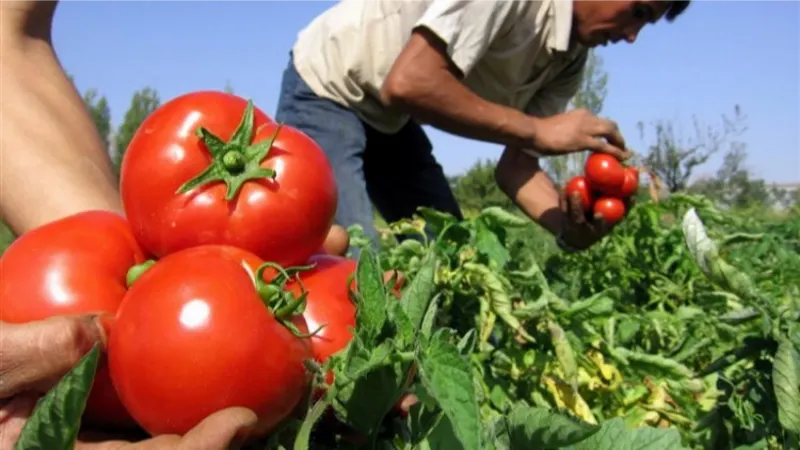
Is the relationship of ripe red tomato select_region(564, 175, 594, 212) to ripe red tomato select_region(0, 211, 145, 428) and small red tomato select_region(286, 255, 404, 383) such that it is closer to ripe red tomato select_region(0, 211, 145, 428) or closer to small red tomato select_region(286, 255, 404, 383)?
small red tomato select_region(286, 255, 404, 383)

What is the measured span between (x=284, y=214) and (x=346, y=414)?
0.23 meters

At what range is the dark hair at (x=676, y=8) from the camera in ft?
10.7

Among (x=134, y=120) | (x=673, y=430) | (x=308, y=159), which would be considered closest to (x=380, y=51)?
(x=308, y=159)

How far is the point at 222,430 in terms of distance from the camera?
2.73 feet

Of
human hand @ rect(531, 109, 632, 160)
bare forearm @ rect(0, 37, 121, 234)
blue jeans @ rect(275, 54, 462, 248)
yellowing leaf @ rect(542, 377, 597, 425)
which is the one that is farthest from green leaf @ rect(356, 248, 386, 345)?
human hand @ rect(531, 109, 632, 160)

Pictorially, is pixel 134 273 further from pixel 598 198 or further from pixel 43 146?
pixel 598 198

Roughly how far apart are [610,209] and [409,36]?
92 centimetres

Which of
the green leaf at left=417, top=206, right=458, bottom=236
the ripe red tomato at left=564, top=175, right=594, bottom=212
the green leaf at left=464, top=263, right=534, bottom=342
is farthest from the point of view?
the ripe red tomato at left=564, top=175, right=594, bottom=212

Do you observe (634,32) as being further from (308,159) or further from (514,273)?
(308,159)

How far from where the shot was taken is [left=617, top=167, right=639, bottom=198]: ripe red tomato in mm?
3154

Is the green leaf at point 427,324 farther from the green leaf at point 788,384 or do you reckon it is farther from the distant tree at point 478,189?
the distant tree at point 478,189

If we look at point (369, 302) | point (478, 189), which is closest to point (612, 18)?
point (369, 302)

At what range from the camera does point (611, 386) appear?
1.96m

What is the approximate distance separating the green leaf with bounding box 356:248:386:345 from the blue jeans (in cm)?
145
